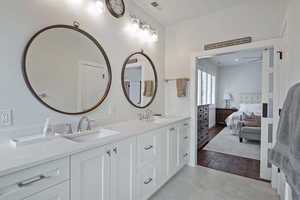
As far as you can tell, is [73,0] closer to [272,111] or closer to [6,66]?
[6,66]

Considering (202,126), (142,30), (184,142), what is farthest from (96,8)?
(202,126)

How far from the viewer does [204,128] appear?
403 cm

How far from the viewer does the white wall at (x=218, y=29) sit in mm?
2178

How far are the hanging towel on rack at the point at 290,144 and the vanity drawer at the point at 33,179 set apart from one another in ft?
4.37

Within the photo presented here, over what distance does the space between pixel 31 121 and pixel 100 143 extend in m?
0.65

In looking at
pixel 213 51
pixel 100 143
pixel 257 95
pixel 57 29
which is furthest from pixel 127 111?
pixel 257 95

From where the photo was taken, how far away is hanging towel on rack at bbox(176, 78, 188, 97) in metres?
2.83

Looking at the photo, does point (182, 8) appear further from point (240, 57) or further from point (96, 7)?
point (240, 57)

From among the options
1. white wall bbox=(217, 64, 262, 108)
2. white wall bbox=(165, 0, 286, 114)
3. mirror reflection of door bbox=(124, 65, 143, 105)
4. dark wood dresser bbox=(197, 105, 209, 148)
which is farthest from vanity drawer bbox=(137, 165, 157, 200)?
white wall bbox=(217, 64, 262, 108)

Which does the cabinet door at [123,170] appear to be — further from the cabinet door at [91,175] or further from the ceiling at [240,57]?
the ceiling at [240,57]

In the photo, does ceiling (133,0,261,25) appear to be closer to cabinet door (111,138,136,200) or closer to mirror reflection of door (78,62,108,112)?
mirror reflection of door (78,62,108,112)

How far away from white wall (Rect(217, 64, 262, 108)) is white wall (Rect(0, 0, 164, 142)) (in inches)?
245

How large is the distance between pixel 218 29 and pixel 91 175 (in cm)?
276

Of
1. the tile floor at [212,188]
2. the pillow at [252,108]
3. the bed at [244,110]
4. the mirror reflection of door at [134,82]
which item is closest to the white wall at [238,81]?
the bed at [244,110]
